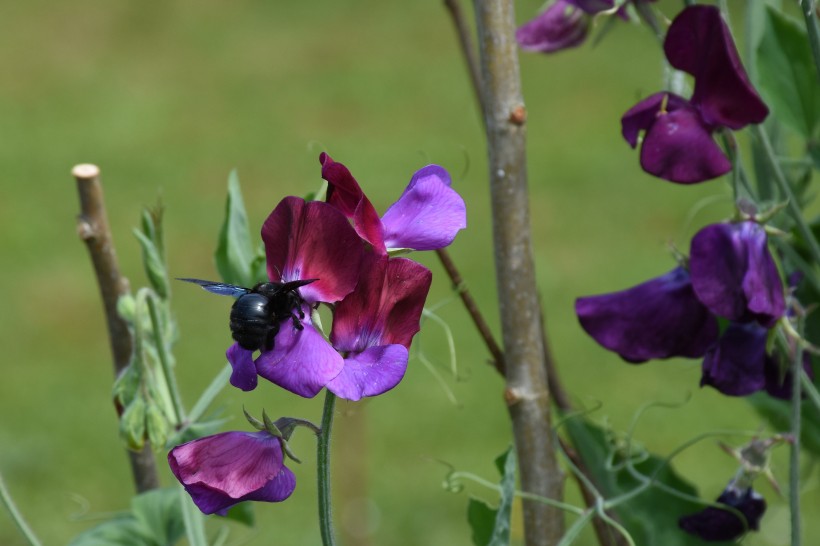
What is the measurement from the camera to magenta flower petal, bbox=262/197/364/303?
0.48 metres

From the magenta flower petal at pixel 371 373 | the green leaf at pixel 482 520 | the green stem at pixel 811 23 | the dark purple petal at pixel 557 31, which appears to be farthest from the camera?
the dark purple petal at pixel 557 31

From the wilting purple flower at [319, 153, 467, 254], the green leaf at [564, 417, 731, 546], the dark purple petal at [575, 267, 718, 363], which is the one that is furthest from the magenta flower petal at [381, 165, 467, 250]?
the green leaf at [564, 417, 731, 546]

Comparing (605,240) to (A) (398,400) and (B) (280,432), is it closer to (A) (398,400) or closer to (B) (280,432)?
(A) (398,400)

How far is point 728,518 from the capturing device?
0.75m

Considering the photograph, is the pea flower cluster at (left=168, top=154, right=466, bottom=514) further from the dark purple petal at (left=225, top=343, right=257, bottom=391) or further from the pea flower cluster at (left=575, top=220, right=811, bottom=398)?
the pea flower cluster at (left=575, top=220, right=811, bottom=398)

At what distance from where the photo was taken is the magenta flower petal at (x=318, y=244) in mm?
481

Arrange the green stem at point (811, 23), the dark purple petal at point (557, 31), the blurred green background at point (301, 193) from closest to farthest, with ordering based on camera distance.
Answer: the green stem at point (811, 23), the dark purple petal at point (557, 31), the blurred green background at point (301, 193)

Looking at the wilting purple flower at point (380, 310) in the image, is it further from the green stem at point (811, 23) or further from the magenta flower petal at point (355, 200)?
the green stem at point (811, 23)

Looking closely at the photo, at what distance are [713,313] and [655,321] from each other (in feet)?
0.11

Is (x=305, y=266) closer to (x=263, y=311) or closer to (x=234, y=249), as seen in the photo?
(x=263, y=311)

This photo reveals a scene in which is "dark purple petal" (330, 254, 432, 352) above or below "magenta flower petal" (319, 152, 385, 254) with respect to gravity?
below

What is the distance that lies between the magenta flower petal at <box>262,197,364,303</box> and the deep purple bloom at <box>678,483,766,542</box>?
362 mm

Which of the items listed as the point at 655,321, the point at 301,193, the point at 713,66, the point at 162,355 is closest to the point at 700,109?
the point at 713,66

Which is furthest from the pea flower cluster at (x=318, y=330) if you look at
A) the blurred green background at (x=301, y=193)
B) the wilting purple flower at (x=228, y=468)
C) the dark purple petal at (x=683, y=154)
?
the blurred green background at (x=301, y=193)
